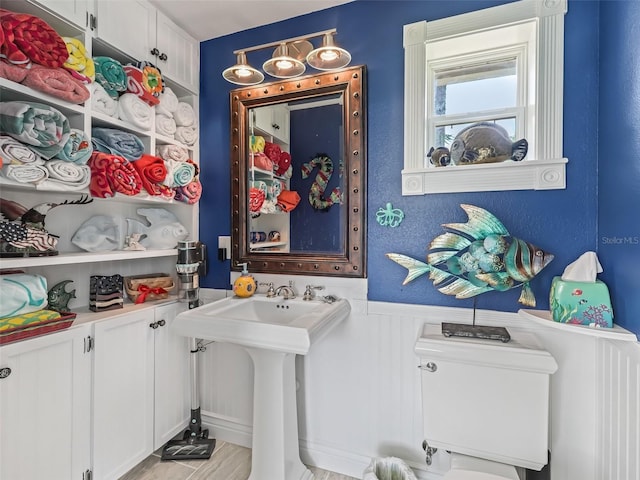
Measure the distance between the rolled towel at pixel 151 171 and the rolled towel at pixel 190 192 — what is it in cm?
15

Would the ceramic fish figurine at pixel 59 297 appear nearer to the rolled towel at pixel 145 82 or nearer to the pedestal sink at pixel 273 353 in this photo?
the pedestal sink at pixel 273 353

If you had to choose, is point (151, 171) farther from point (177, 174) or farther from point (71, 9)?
point (71, 9)

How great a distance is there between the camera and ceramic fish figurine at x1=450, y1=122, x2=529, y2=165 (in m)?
1.34

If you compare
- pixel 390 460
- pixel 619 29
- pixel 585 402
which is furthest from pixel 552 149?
pixel 390 460

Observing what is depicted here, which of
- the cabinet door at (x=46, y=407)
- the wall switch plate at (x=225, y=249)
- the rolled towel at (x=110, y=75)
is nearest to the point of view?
the cabinet door at (x=46, y=407)

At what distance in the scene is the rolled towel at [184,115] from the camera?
1.79 metres

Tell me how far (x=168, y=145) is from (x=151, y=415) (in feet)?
4.75

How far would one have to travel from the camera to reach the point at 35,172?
113 centimetres

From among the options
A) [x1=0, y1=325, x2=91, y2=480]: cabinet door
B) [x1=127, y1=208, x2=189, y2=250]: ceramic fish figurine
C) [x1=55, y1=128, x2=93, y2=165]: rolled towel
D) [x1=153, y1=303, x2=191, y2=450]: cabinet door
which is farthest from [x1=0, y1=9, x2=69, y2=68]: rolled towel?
[x1=153, y1=303, x2=191, y2=450]: cabinet door

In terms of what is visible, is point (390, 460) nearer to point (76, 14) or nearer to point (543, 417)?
point (543, 417)

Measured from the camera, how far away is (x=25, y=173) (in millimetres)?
1098

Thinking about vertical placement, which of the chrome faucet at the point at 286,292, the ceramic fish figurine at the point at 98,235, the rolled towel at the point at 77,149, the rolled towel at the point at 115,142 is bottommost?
the chrome faucet at the point at 286,292

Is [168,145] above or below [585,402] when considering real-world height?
above

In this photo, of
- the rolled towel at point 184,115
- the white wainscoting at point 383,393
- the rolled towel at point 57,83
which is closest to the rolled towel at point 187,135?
the rolled towel at point 184,115
